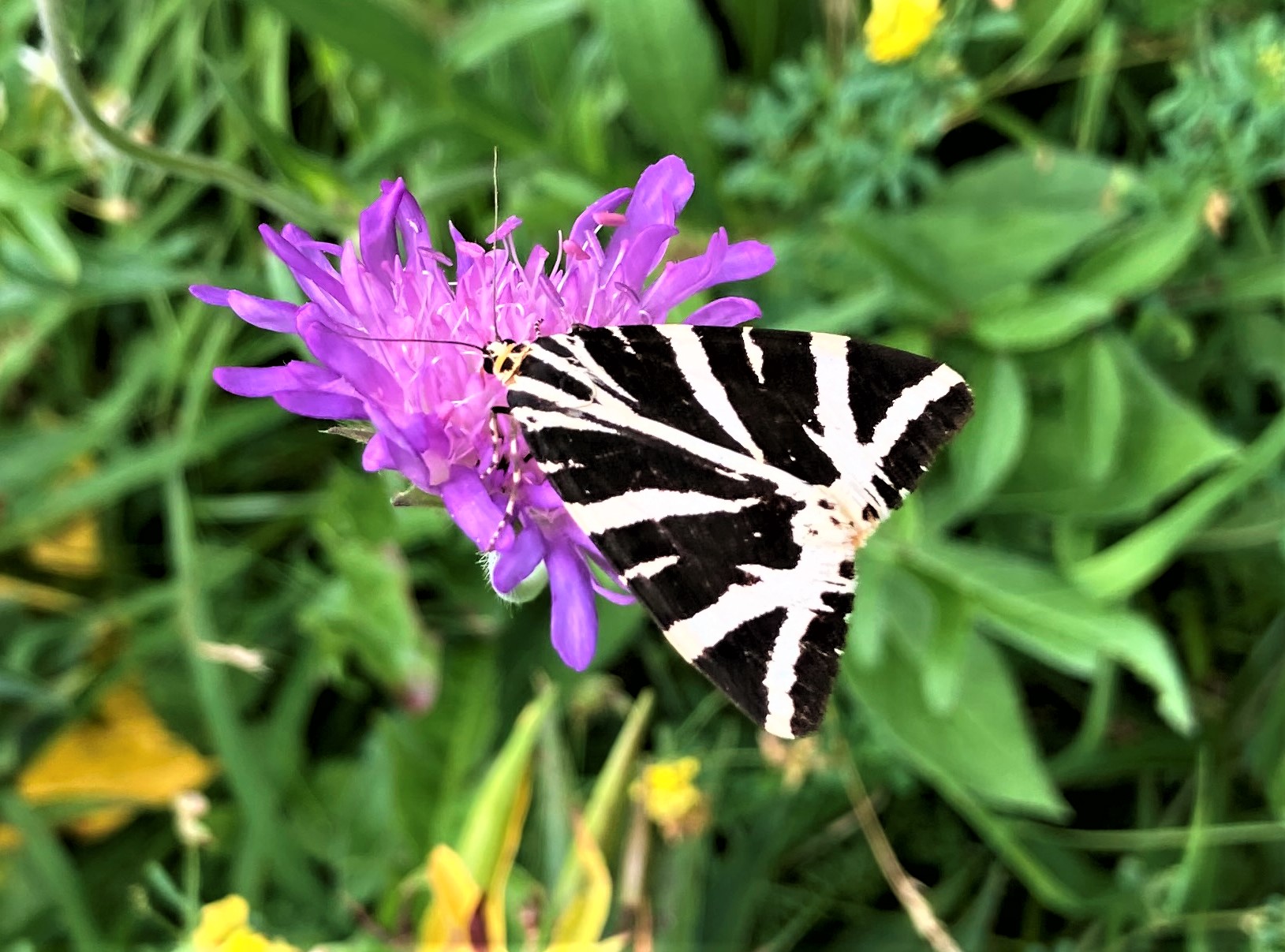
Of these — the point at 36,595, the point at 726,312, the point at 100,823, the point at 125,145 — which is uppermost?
the point at 125,145

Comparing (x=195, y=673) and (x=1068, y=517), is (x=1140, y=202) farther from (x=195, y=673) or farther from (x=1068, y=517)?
(x=195, y=673)

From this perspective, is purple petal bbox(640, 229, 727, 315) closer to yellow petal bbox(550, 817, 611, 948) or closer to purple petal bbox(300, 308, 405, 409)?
purple petal bbox(300, 308, 405, 409)

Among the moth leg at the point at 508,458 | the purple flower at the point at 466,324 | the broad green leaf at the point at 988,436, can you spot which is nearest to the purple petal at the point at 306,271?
the purple flower at the point at 466,324

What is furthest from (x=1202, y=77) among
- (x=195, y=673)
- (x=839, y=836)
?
(x=195, y=673)

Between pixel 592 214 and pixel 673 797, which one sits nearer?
pixel 592 214

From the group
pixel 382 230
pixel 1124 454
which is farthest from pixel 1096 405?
pixel 382 230

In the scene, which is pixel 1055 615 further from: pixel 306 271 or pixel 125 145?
pixel 125 145
